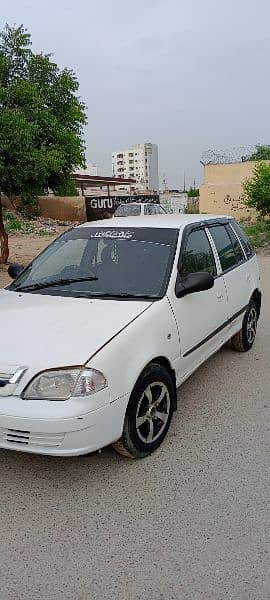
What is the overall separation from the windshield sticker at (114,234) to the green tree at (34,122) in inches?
234

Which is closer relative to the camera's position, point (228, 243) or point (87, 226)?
point (87, 226)

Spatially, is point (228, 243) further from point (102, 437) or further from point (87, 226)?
point (102, 437)

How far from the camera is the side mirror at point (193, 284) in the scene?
12.2 feet

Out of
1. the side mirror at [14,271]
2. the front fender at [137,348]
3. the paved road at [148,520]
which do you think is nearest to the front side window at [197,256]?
the front fender at [137,348]

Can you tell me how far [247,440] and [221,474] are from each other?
50 cm

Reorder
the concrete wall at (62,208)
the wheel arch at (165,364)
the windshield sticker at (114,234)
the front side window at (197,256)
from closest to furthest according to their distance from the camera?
the wheel arch at (165,364) < the front side window at (197,256) < the windshield sticker at (114,234) < the concrete wall at (62,208)

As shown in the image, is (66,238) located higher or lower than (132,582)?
higher

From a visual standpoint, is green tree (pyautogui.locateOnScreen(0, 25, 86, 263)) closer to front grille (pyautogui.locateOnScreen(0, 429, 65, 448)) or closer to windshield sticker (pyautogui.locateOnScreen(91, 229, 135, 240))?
windshield sticker (pyautogui.locateOnScreen(91, 229, 135, 240))

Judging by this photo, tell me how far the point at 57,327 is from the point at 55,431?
695 millimetres

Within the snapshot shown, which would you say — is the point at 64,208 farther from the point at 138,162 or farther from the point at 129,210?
the point at 138,162

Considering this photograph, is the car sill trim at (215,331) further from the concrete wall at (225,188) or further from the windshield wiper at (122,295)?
the concrete wall at (225,188)

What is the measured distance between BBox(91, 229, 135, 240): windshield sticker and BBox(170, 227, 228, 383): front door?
1.52 feet

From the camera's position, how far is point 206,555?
8.05ft

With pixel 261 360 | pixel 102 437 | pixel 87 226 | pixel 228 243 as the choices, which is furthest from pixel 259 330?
pixel 102 437
